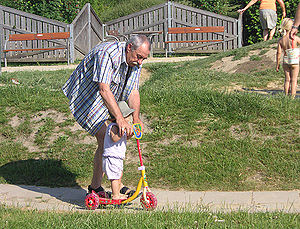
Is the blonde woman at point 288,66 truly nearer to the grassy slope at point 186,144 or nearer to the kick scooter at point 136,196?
the grassy slope at point 186,144

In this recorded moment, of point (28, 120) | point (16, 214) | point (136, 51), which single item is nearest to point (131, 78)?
point (136, 51)

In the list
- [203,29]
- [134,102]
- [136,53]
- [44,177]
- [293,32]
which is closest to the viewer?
[136,53]

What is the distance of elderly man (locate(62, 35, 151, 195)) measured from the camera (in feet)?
13.8

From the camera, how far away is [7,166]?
6207 mm

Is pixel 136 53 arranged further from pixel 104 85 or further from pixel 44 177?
pixel 44 177

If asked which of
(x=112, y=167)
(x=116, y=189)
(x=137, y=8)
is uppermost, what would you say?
(x=137, y=8)

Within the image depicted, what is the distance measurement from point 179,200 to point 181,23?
15.3m

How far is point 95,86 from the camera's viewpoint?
448 cm

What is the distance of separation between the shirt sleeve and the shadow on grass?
1598 mm

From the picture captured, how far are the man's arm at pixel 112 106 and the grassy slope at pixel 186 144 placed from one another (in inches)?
58.0

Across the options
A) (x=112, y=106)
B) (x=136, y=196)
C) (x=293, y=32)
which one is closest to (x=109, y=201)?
(x=136, y=196)

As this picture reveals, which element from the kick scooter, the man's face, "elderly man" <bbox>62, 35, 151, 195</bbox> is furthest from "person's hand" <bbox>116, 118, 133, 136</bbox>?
the man's face

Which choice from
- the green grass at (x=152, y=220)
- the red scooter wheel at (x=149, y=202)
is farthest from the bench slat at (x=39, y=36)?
the green grass at (x=152, y=220)

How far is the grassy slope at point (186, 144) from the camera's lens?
5434 millimetres
